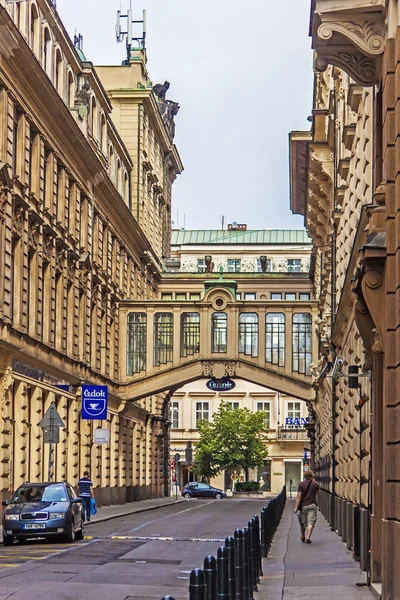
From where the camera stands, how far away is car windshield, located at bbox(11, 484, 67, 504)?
2903 centimetres

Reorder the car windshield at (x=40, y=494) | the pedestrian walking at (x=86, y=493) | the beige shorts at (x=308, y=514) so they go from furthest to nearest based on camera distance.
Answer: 1. the pedestrian walking at (x=86, y=493)
2. the car windshield at (x=40, y=494)
3. the beige shorts at (x=308, y=514)

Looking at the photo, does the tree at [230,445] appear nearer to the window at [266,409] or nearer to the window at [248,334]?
the window at [266,409]

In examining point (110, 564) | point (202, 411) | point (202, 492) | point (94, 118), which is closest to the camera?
point (110, 564)

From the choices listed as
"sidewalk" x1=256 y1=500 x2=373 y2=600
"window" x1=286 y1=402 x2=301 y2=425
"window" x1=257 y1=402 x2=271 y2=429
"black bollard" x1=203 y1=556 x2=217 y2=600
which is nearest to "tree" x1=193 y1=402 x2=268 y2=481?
"window" x1=257 y1=402 x2=271 y2=429

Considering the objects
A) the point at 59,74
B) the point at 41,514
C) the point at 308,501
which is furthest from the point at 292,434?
the point at 41,514

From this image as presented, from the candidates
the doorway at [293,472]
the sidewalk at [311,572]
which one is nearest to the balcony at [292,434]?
the doorway at [293,472]

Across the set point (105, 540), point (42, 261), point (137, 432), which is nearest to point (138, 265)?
point (137, 432)

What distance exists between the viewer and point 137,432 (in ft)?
233

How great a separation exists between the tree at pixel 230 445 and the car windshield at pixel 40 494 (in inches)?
2864

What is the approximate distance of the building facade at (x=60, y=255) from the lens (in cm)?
3791

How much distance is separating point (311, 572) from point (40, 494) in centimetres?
1001

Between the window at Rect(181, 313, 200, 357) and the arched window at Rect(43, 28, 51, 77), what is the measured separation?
18.4 m

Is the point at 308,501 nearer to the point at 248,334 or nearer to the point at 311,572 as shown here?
the point at 311,572

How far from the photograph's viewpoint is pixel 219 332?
60031mm
